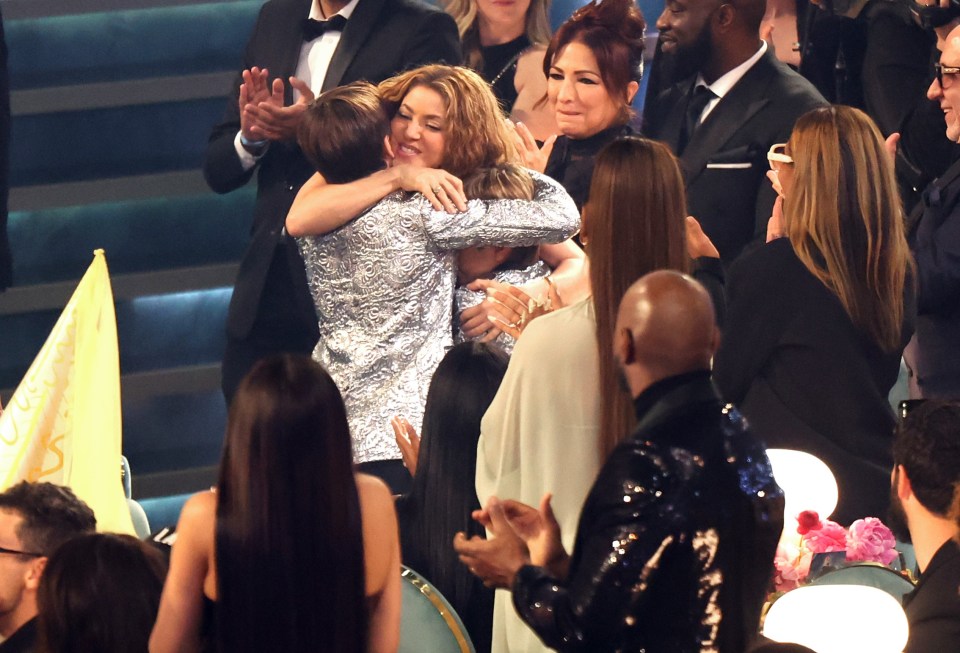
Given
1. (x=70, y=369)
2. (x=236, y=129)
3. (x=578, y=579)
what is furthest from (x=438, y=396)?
(x=236, y=129)

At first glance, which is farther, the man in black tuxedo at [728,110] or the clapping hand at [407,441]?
the man in black tuxedo at [728,110]

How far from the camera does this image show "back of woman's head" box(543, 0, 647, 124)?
446 centimetres

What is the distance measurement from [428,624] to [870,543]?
88 cm

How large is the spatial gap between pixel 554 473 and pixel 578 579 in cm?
63

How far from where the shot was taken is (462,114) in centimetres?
399

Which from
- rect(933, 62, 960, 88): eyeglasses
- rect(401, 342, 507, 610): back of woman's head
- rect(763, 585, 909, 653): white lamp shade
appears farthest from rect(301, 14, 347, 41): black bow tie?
rect(763, 585, 909, 653): white lamp shade

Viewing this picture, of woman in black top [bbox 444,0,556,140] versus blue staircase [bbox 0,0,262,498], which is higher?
woman in black top [bbox 444,0,556,140]

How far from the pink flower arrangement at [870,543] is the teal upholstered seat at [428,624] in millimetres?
773

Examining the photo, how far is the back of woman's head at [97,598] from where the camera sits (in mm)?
2312

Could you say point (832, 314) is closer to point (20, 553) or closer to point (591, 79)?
point (591, 79)

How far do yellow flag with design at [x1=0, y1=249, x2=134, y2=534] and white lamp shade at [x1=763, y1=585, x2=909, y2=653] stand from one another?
1689 mm

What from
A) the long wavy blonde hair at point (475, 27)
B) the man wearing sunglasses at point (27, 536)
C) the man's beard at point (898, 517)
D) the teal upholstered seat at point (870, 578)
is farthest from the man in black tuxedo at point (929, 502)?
the long wavy blonde hair at point (475, 27)

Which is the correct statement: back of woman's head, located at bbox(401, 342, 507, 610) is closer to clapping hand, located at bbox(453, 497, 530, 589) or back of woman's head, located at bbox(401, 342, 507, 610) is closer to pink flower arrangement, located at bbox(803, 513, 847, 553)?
pink flower arrangement, located at bbox(803, 513, 847, 553)

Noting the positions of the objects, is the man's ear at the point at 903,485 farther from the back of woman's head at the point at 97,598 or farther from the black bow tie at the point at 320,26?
the black bow tie at the point at 320,26
